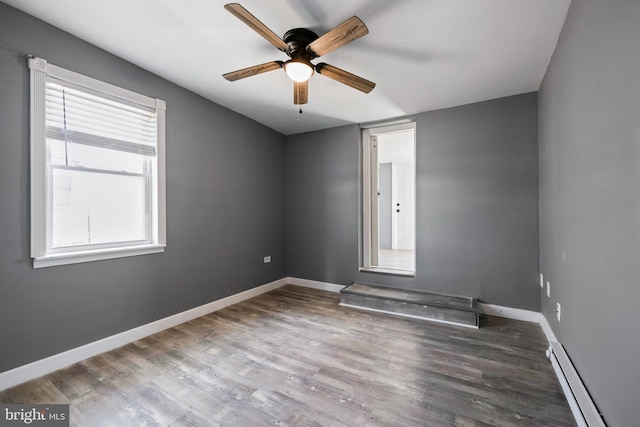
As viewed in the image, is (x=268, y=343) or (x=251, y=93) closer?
(x=268, y=343)

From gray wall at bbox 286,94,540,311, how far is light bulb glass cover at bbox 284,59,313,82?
1.94 metres

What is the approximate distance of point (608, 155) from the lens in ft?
3.93

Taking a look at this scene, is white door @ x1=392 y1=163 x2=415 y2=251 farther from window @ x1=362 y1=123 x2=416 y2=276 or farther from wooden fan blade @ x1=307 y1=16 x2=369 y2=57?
wooden fan blade @ x1=307 y1=16 x2=369 y2=57

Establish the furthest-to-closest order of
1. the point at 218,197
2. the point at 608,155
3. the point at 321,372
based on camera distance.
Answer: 1. the point at 218,197
2. the point at 321,372
3. the point at 608,155

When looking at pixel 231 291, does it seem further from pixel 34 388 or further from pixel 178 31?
pixel 178 31

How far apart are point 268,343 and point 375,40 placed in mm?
2739

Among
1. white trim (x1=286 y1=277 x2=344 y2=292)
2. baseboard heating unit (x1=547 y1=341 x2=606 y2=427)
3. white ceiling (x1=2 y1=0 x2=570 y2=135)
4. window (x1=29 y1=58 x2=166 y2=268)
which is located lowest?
white trim (x1=286 y1=277 x2=344 y2=292)

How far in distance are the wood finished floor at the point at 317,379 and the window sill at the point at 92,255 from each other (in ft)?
2.66

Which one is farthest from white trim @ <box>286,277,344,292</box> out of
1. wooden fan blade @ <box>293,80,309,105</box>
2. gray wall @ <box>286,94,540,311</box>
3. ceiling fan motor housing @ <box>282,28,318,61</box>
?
ceiling fan motor housing @ <box>282,28,318,61</box>

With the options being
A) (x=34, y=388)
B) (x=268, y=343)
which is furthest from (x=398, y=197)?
(x=34, y=388)

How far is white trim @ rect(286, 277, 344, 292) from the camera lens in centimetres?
394

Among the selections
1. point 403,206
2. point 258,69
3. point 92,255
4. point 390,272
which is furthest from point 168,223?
point 403,206

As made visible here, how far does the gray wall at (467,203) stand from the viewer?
2822mm

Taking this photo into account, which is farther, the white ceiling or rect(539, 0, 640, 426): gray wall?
the white ceiling
